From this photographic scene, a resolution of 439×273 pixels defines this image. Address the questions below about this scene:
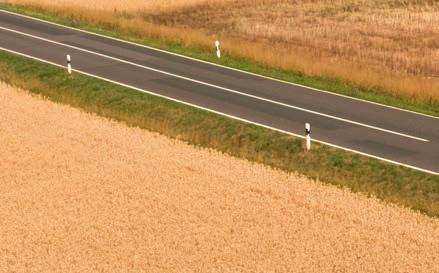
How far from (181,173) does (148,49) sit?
1668 cm

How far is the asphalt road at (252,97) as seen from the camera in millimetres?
24781

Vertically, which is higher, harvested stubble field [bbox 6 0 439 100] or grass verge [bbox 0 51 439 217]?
grass verge [bbox 0 51 439 217]

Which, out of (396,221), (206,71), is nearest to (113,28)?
(206,71)

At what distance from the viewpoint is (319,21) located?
48.6m

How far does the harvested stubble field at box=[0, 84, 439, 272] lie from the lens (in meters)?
16.8

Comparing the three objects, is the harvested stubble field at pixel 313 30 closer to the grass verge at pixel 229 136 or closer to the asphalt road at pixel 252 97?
the asphalt road at pixel 252 97

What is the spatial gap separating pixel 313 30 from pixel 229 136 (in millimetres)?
20356

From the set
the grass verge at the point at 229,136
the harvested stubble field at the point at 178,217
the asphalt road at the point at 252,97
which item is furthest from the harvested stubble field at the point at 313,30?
the harvested stubble field at the point at 178,217

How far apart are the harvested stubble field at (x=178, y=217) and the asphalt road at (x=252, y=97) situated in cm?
346

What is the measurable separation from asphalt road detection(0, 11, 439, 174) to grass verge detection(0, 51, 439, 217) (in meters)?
0.76

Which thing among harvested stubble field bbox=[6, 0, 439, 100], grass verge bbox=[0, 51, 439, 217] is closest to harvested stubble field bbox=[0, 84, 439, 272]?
grass verge bbox=[0, 51, 439, 217]

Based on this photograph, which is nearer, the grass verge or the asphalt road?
the grass verge

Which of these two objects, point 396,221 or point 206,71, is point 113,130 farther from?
point 396,221

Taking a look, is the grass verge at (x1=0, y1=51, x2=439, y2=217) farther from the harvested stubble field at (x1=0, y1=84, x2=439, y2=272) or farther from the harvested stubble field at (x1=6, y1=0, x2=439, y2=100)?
the harvested stubble field at (x1=6, y1=0, x2=439, y2=100)
